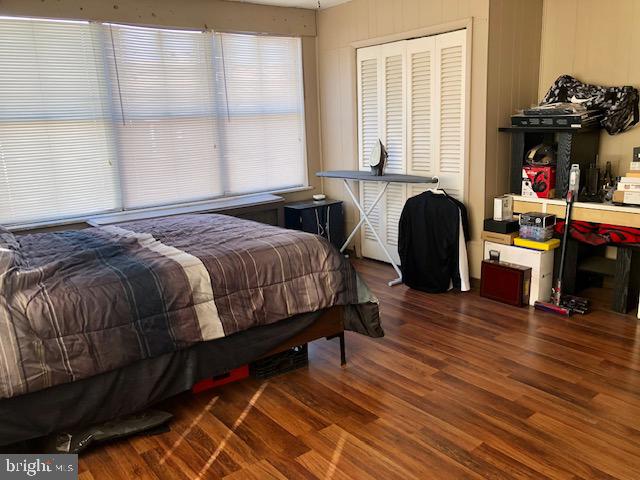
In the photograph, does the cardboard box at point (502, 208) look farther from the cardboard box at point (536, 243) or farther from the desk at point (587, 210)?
the cardboard box at point (536, 243)

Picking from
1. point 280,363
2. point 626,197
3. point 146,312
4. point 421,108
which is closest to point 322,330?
point 280,363

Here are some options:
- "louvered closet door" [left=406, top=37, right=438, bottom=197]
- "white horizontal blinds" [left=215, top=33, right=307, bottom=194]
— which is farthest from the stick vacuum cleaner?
"white horizontal blinds" [left=215, top=33, right=307, bottom=194]

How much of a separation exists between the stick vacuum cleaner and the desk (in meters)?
0.08

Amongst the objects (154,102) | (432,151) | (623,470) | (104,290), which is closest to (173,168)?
(154,102)

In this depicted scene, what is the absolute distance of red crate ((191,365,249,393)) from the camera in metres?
2.62

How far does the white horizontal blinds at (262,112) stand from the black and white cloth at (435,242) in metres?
1.44

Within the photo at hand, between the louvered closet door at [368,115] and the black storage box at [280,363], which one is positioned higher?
the louvered closet door at [368,115]

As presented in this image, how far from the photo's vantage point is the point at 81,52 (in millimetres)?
3891

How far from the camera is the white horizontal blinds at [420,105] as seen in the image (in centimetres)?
417

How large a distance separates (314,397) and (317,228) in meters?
2.44

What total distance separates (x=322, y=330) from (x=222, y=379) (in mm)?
562

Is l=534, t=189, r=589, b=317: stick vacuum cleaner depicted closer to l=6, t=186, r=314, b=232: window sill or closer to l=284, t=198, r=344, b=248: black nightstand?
l=284, t=198, r=344, b=248: black nightstand

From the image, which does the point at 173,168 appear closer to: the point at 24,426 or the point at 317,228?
the point at 317,228

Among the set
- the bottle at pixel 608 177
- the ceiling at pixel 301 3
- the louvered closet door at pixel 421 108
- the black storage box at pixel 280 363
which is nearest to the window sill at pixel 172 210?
the louvered closet door at pixel 421 108
